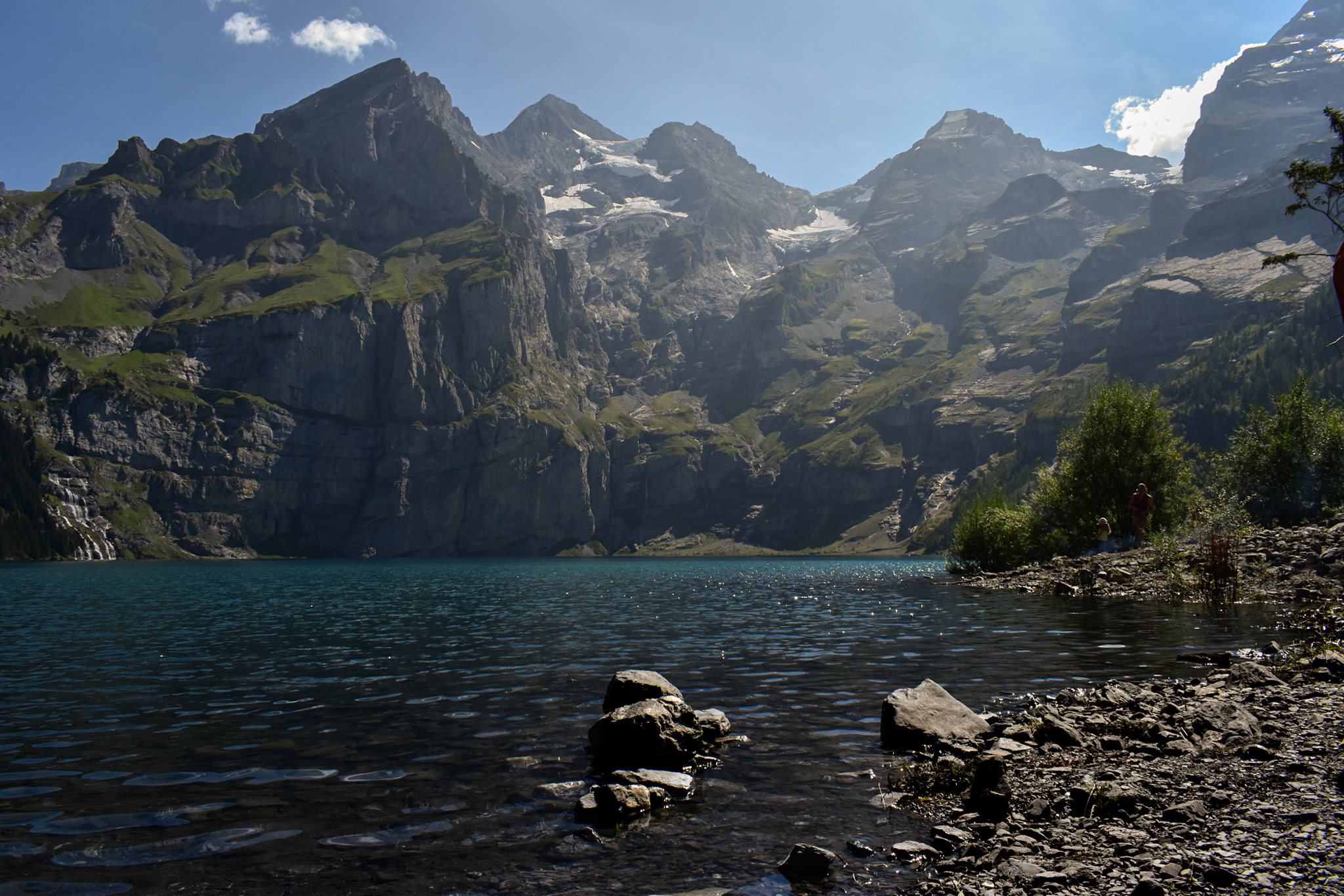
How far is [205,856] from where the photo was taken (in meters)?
11.4

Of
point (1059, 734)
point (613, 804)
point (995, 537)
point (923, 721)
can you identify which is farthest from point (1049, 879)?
point (995, 537)

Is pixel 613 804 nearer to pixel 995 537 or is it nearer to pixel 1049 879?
pixel 1049 879

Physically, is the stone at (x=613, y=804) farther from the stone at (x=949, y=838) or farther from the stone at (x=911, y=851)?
the stone at (x=949, y=838)

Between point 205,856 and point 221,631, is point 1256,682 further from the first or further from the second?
point 221,631

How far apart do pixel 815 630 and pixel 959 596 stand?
23.1 metres

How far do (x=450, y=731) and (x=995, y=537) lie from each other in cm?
7079

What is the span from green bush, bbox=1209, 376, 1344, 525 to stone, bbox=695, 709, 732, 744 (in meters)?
59.4


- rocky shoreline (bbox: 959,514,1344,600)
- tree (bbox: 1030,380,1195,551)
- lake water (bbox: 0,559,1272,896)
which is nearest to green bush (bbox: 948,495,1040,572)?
tree (bbox: 1030,380,1195,551)

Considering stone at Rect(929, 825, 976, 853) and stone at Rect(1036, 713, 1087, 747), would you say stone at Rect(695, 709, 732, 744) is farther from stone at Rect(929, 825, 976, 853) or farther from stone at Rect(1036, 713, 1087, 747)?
stone at Rect(1036, 713, 1087, 747)

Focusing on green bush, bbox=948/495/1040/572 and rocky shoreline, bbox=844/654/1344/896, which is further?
green bush, bbox=948/495/1040/572

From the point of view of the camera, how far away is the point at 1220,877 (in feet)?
27.2

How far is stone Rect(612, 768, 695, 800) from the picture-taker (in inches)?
567

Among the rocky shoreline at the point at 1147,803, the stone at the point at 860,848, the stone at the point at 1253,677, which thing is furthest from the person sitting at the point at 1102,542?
the stone at the point at 860,848

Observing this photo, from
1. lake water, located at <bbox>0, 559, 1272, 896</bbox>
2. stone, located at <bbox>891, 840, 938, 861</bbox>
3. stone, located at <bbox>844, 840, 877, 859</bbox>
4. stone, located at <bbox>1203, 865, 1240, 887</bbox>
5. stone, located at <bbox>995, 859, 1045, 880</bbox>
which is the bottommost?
lake water, located at <bbox>0, 559, 1272, 896</bbox>
